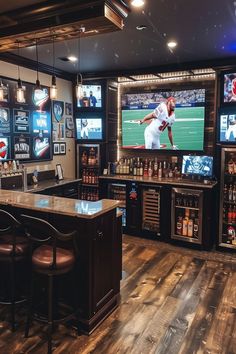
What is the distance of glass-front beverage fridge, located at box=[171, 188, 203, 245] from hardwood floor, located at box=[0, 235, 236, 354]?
618 millimetres

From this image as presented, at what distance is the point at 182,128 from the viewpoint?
17.5 ft

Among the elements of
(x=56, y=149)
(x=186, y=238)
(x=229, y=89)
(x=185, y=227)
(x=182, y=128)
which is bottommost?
(x=186, y=238)

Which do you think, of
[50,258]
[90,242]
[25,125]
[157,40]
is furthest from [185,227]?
[25,125]

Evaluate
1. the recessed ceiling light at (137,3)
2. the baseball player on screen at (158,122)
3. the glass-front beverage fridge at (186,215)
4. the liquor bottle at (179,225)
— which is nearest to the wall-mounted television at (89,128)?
the baseball player on screen at (158,122)

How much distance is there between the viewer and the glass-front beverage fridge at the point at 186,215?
4785mm

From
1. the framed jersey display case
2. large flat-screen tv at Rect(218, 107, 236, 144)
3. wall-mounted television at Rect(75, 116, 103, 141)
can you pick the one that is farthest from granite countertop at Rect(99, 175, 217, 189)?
the framed jersey display case

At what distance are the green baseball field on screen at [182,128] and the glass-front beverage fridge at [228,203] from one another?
666 millimetres

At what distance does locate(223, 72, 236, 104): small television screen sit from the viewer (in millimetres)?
4500

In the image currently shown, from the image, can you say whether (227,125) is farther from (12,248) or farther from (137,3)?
(12,248)

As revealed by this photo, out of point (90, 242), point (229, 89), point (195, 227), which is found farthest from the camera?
point (195, 227)

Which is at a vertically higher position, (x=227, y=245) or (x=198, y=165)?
(x=198, y=165)

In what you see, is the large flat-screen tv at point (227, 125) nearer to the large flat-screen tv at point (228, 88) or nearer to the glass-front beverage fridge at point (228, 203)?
the large flat-screen tv at point (228, 88)

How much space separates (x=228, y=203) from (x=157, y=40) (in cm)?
265

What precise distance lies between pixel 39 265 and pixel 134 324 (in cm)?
110
